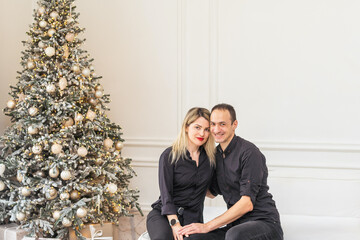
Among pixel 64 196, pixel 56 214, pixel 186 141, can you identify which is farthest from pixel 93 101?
pixel 186 141

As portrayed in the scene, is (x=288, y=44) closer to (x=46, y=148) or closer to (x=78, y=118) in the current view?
(x=78, y=118)

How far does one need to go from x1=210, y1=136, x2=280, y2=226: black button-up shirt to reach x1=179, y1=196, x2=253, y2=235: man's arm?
0.13ft

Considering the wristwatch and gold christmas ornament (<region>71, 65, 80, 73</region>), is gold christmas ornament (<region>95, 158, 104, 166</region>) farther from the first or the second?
the wristwatch

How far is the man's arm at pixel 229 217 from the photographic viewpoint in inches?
102

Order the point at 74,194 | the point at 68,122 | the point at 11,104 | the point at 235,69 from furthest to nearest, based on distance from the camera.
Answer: the point at 235,69 < the point at 11,104 < the point at 68,122 < the point at 74,194

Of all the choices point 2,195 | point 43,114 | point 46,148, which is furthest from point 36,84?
point 2,195

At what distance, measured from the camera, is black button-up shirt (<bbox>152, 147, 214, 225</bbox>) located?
110 inches

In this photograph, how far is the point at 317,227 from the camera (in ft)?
9.50

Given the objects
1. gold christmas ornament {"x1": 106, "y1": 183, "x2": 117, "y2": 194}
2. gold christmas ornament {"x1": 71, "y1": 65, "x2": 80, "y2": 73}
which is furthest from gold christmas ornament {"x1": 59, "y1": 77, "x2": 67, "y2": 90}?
gold christmas ornament {"x1": 106, "y1": 183, "x2": 117, "y2": 194}

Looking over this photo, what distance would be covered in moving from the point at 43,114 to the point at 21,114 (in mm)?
168

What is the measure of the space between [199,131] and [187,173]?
27 cm

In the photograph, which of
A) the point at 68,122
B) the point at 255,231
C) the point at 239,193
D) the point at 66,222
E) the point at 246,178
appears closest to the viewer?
the point at 255,231

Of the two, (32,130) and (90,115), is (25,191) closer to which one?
(32,130)

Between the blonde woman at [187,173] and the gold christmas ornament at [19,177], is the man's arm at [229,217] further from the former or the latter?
the gold christmas ornament at [19,177]
